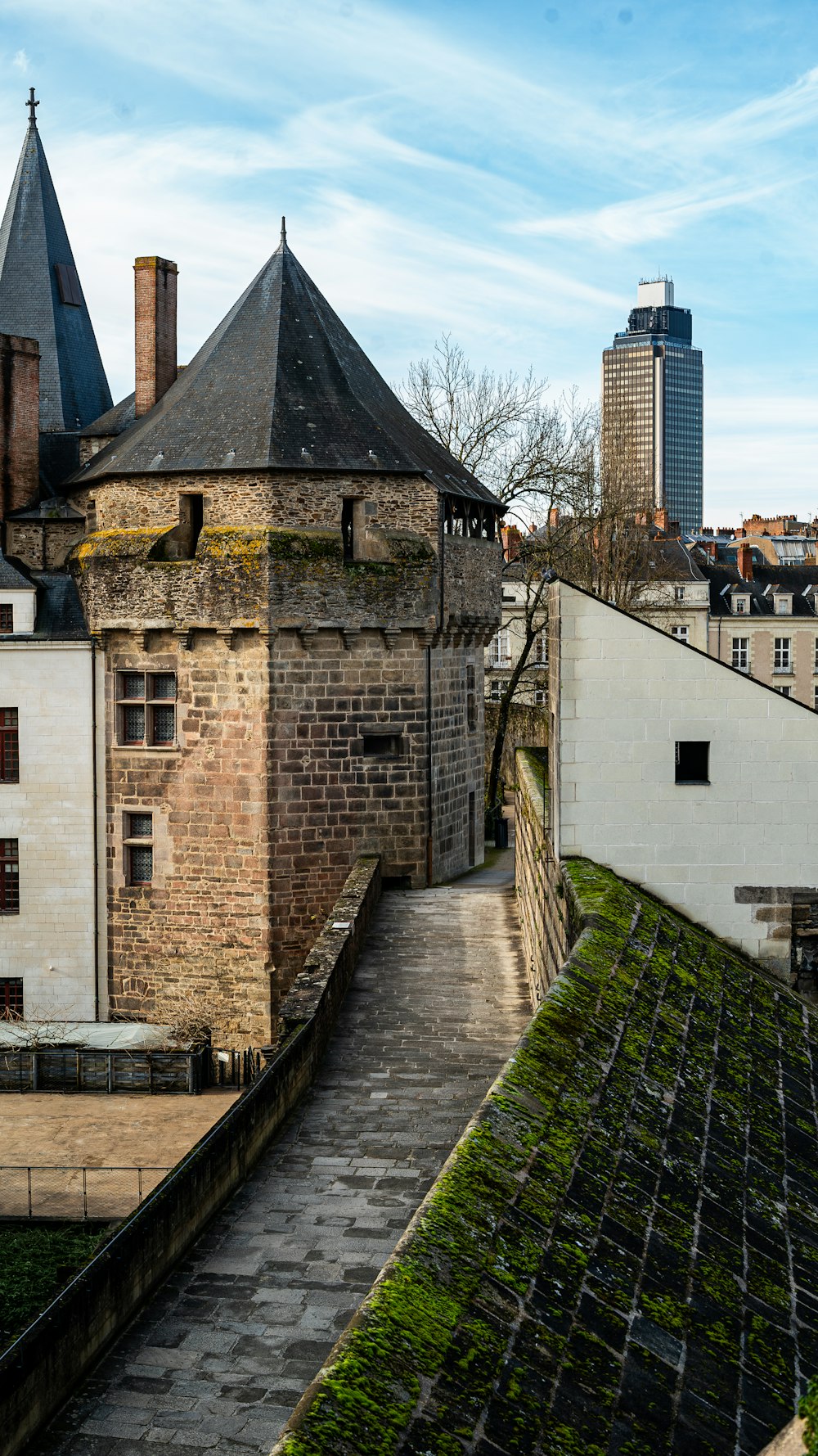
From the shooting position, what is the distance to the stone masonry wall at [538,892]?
1158 centimetres

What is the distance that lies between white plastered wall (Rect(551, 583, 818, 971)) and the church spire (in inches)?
699

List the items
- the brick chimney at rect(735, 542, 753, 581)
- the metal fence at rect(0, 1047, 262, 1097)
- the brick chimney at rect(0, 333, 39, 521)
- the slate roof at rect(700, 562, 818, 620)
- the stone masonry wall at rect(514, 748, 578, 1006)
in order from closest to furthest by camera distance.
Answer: the stone masonry wall at rect(514, 748, 578, 1006) → the metal fence at rect(0, 1047, 262, 1097) → the brick chimney at rect(0, 333, 39, 521) → the slate roof at rect(700, 562, 818, 620) → the brick chimney at rect(735, 542, 753, 581)

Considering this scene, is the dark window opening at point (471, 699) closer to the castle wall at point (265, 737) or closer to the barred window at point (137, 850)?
the castle wall at point (265, 737)

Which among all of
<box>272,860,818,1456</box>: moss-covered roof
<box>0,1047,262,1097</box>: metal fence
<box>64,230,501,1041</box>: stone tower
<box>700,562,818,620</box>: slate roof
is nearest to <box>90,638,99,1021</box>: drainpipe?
<box>64,230,501,1041</box>: stone tower

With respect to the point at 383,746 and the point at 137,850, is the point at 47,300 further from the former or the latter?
the point at 383,746

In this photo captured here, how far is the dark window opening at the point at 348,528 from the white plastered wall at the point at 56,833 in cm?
460

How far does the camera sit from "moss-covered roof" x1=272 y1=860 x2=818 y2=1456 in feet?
14.4

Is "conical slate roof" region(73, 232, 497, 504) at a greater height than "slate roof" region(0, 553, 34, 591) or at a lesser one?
greater

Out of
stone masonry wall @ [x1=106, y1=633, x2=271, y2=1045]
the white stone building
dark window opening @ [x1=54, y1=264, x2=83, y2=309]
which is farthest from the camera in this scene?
dark window opening @ [x1=54, y1=264, x2=83, y2=309]

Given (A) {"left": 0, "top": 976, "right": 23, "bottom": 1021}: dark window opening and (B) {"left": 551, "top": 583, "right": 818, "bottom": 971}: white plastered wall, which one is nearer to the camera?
(B) {"left": 551, "top": 583, "right": 818, "bottom": 971}: white plastered wall

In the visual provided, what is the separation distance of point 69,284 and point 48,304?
34.7 inches

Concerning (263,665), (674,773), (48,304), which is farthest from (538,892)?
(48,304)

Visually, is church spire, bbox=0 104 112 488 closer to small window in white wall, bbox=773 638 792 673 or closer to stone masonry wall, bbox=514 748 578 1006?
stone masonry wall, bbox=514 748 578 1006

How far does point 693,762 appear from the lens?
485 inches
